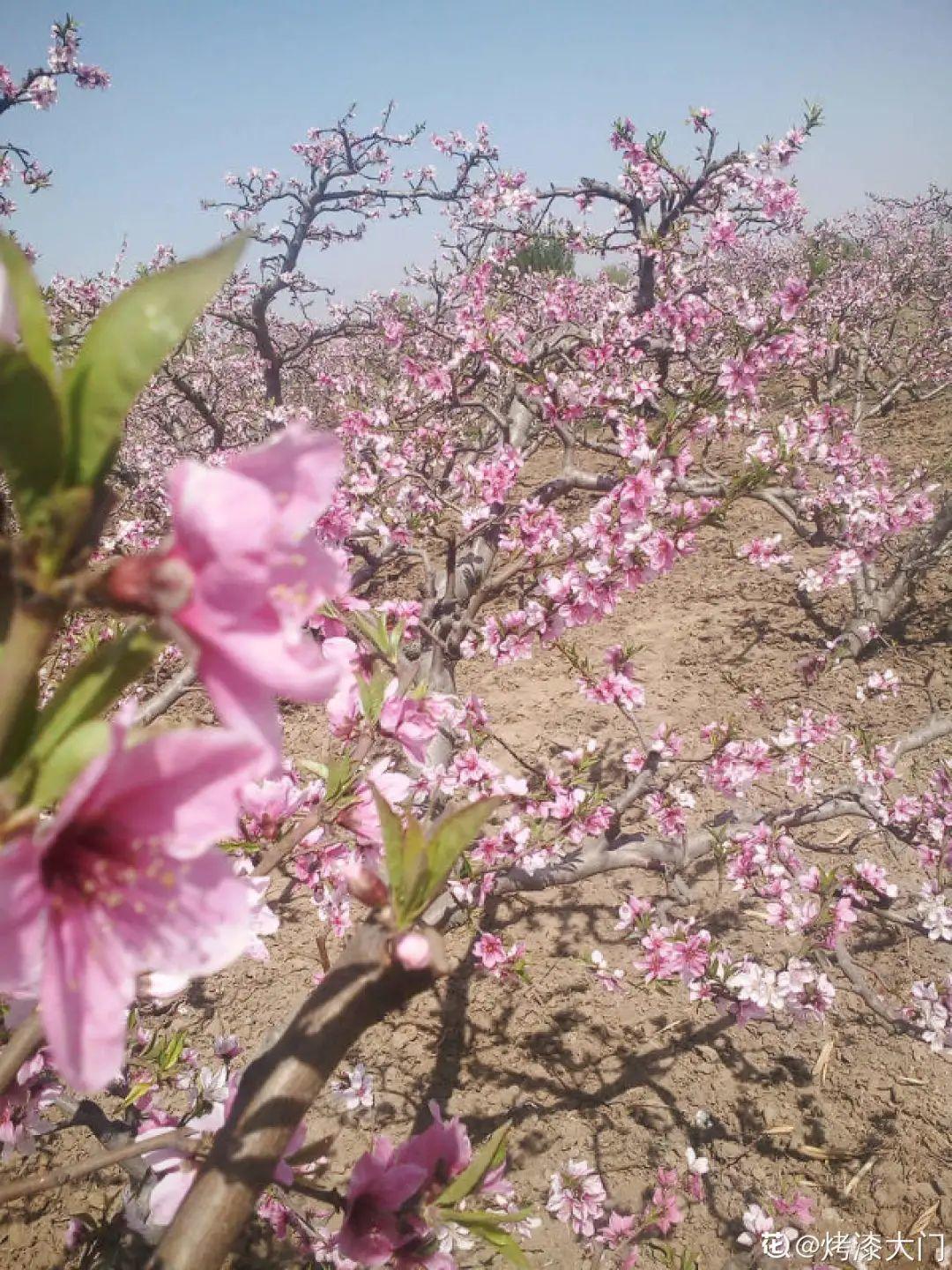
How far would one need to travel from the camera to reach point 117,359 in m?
0.48

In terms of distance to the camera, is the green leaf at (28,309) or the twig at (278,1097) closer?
the green leaf at (28,309)

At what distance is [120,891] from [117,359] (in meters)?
0.41

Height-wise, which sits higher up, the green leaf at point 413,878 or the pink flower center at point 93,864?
the pink flower center at point 93,864

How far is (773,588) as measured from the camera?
23.6ft

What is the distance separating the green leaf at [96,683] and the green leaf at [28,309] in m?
0.19

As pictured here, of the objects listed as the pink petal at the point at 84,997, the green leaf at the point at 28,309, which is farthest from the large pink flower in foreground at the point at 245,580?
the pink petal at the point at 84,997

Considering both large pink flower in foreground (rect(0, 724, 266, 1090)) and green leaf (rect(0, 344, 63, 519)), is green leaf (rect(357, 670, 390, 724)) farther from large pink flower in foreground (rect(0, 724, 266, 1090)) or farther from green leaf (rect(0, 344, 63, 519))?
green leaf (rect(0, 344, 63, 519))

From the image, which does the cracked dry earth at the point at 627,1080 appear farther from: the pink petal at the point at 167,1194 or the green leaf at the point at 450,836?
the green leaf at the point at 450,836

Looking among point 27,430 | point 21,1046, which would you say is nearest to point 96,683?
point 27,430

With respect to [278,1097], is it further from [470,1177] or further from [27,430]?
[27,430]

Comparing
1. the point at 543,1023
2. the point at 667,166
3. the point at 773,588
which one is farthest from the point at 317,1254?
the point at 667,166

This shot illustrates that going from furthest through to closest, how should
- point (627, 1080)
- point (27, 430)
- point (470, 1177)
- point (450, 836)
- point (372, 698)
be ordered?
point (627, 1080), point (372, 698), point (470, 1177), point (450, 836), point (27, 430)

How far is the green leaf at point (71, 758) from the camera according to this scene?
46cm

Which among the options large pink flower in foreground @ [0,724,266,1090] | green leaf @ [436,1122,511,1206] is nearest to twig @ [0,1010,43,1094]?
large pink flower in foreground @ [0,724,266,1090]
